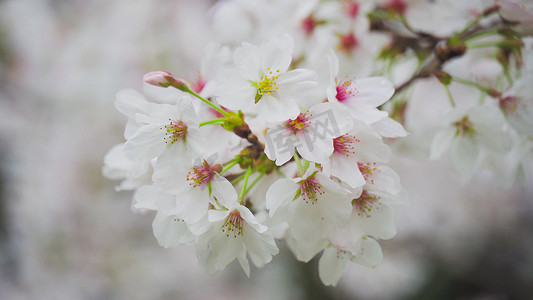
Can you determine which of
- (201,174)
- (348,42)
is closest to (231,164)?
(201,174)

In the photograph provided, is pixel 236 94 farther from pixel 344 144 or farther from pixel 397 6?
pixel 397 6

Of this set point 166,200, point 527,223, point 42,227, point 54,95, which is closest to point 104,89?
point 54,95

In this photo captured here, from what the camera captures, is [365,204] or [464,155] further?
[464,155]

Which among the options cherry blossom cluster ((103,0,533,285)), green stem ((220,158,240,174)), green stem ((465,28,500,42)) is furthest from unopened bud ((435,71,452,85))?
green stem ((220,158,240,174))

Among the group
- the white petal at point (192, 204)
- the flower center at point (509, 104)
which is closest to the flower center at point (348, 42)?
the flower center at point (509, 104)

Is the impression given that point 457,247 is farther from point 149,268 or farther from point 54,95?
point 54,95

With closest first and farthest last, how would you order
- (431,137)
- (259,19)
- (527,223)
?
(431,137) → (259,19) → (527,223)
